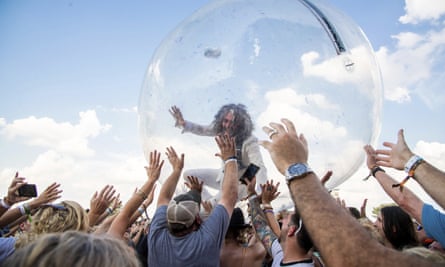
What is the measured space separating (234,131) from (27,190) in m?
2.43

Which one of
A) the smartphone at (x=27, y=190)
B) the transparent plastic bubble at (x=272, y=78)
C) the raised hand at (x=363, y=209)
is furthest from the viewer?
the raised hand at (x=363, y=209)

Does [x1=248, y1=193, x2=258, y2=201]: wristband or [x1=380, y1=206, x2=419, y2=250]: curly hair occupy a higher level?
[x1=248, y1=193, x2=258, y2=201]: wristband

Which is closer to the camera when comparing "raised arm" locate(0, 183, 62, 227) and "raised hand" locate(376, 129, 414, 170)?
"raised hand" locate(376, 129, 414, 170)

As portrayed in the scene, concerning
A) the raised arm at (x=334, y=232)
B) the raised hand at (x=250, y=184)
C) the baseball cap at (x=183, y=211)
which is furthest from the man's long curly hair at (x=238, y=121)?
the raised arm at (x=334, y=232)

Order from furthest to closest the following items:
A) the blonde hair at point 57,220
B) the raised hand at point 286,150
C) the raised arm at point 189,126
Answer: the blonde hair at point 57,220 → the raised arm at point 189,126 → the raised hand at point 286,150

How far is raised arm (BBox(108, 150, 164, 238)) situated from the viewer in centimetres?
265

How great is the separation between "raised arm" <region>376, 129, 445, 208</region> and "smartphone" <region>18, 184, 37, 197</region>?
322 centimetres

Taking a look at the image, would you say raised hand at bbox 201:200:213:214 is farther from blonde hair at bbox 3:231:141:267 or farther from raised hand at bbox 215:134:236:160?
blonde hair at bbox 3:231:141:267

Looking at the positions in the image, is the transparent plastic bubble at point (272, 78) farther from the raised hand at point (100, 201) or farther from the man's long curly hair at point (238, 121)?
the raised hand at point (100, 201)

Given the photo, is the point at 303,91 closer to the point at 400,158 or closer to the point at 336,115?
the point at 336,115

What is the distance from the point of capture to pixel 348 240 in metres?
1.18

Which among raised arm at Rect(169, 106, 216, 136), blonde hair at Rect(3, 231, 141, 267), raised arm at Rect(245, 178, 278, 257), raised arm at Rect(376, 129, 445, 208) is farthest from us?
raised arm at Rect(245, 178, 278, 257)

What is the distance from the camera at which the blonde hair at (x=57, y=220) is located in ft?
7.83

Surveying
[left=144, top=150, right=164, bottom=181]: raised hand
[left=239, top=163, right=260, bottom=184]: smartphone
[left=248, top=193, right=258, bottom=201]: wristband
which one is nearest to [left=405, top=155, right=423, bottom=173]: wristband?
[left=239, top=163, right=260, bottom=184]: smartphone
